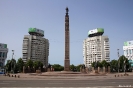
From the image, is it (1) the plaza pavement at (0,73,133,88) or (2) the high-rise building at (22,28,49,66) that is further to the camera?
(2) the high-rise building at (22,28,49,66)

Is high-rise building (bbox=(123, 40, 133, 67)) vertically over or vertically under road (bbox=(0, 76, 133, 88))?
over

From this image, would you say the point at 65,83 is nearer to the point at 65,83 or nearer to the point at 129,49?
the point at 65,83

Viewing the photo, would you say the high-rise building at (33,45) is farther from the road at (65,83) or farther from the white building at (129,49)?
the road at (65,83)

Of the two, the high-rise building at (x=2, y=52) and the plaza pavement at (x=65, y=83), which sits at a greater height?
the high-rise building at (x=2, y=52)

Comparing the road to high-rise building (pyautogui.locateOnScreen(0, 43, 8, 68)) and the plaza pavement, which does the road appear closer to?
the plaza pavement

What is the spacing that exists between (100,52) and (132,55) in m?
32.9

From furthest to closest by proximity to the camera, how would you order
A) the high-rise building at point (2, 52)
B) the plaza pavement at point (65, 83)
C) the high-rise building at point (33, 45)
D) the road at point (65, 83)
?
the high-rise building at point (33, 45) < the high-rise building at point (2, 52) < the road at point (65, 83) < the plaza pavement at point (65, 83)

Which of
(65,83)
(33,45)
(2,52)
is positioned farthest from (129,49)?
(65,83)

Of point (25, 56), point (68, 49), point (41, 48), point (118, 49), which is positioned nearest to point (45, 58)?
point (41, 48)

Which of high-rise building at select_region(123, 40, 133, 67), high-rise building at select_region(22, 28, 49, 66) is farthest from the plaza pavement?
high-rise building at select_region(123, 40, 133, 67)

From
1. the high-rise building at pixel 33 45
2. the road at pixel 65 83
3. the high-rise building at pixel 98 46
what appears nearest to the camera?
the road at pixel 65 83

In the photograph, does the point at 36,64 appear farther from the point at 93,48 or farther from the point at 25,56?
the point at 93,48

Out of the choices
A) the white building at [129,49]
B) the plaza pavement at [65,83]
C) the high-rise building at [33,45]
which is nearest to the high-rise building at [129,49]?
the white building at [129,49]

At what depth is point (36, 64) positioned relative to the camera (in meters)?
98.2
